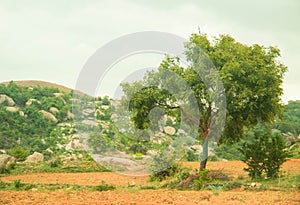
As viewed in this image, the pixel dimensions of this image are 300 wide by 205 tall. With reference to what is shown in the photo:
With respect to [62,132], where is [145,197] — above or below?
below

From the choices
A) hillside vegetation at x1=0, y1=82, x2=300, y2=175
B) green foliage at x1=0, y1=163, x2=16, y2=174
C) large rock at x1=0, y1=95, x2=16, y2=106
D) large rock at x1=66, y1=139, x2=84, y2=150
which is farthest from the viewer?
large rock at x1=0, y1=95, x2=16, y2=106

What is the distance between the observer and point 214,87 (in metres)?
17.0

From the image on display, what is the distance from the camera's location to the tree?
55.0ft

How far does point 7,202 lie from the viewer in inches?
456

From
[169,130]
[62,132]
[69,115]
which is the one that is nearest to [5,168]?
[169,130]

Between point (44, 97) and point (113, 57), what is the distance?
30.2 metres

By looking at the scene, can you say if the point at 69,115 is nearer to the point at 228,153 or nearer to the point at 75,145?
A: the point at 75,145

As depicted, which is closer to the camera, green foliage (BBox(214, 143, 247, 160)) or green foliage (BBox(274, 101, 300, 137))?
green foliage (BBox(214, 143, 247, 160))

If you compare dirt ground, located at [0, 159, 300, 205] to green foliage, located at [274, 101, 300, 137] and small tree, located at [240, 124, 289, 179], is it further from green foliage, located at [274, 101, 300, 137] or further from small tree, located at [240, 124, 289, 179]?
green foliage, located at [274, 101, 300, 137]

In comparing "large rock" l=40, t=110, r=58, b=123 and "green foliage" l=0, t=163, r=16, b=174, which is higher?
"large rock" l=40, t=110, r=58, b=123

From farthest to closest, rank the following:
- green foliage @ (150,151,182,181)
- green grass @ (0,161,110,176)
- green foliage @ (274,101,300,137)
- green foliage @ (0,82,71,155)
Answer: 1. green foliage @ (274,101,300,137)
2. green foliage @ (0,82,71,155)
3. green grass @ (0,161,110,176)
4. green foliage @ (150,151,182,181)

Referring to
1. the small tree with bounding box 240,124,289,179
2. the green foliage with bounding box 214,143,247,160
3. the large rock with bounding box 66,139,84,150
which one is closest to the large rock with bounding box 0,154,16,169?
the large rock with bounding box 66,139,84,150

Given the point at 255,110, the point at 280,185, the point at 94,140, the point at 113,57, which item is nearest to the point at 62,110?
the point at 94,140

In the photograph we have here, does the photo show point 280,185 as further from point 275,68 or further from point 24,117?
point 24,117
